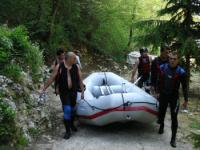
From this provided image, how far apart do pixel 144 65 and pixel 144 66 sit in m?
0.03

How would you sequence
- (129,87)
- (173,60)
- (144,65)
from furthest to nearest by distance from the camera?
(144,65)
(129,87)
(173,60)

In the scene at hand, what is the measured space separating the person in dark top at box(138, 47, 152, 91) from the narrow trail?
197cm

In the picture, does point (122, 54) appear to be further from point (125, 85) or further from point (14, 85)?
point (14, 85)

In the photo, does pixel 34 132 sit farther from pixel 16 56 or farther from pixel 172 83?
pixel 16 56

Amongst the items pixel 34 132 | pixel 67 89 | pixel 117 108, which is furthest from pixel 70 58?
pixel 34 132

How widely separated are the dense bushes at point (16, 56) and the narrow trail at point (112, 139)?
1686mm

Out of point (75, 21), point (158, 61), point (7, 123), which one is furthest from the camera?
point (75, 21)

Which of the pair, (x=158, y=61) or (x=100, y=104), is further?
(x=158, y=61)

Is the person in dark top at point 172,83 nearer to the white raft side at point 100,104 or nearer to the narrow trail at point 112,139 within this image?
the narrow trail at point 112,139

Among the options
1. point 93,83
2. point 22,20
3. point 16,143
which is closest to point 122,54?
point 22,20

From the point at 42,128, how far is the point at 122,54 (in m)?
17.6

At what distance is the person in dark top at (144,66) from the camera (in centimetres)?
1167

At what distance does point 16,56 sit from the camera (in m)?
11.6

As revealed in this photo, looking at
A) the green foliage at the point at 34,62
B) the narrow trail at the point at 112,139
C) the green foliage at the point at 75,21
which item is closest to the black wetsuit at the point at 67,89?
the narrow trail at the point at 112,139
